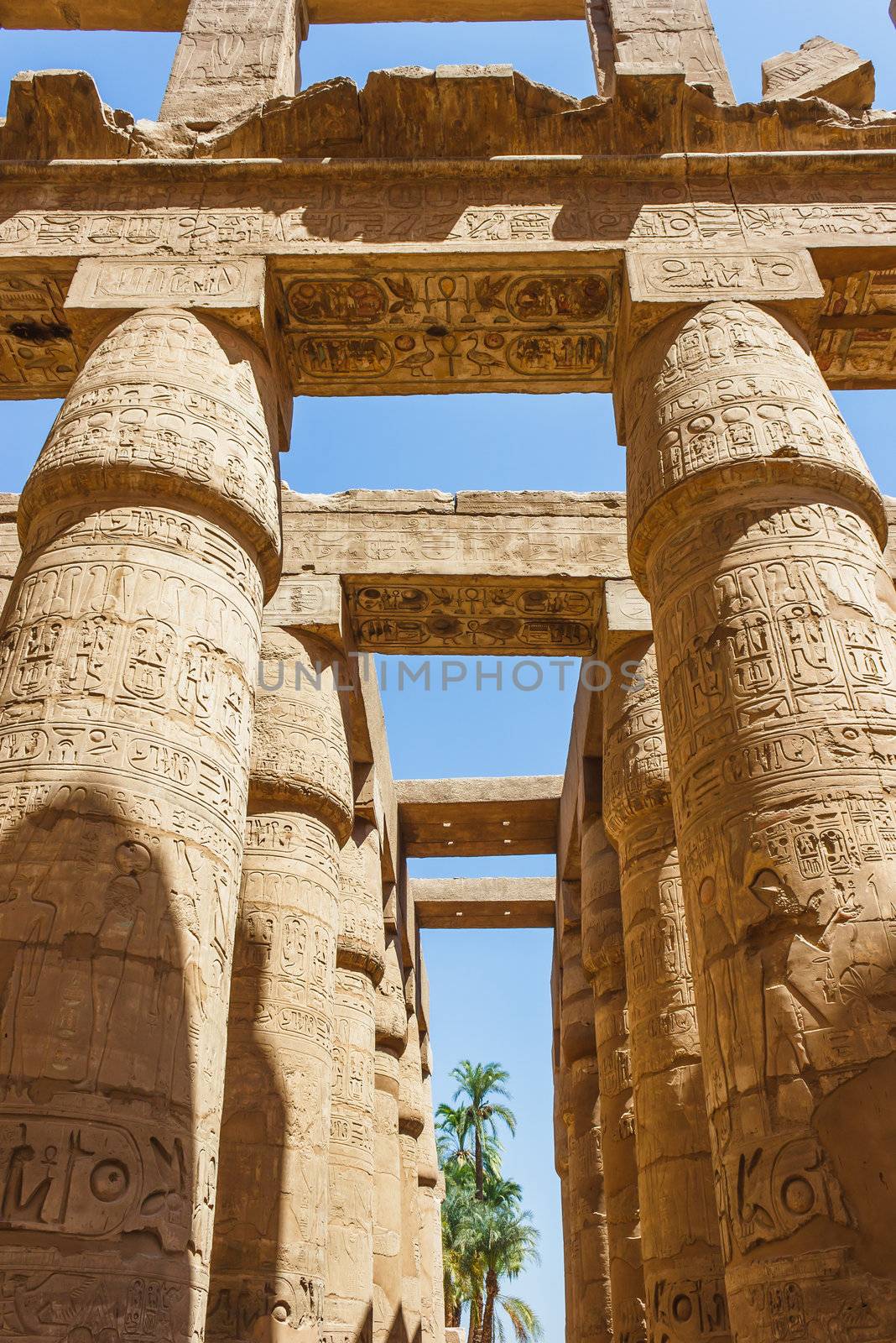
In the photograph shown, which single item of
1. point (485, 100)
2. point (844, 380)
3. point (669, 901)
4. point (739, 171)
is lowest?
point (669, 901)

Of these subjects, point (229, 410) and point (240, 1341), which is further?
point (240, 1341)

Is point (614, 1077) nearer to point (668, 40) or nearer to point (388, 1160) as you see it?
point (388, 1160)

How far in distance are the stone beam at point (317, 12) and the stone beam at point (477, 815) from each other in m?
8.29

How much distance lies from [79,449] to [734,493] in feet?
9.46

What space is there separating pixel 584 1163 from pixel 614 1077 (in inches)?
118

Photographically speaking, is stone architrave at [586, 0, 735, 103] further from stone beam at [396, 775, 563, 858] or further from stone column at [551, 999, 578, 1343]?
stone column at [551, 999, 578, 1343]

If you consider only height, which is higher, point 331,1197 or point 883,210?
point 883,210

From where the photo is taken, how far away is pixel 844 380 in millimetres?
6789

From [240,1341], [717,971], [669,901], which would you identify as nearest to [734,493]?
[717,971]

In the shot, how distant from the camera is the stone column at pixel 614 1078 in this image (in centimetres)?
880

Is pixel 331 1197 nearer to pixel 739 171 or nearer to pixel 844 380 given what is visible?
pixel 844 380

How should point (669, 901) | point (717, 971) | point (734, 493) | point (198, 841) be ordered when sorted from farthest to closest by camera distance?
1. point (669, 901)
2. point (734, 493)
3. point (198, 841)
4. point (717, 971)

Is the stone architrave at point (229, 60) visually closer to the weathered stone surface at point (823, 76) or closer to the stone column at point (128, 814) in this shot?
the stone column at point (128, 814)

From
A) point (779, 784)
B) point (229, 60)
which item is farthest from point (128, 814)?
point (229, 60)
